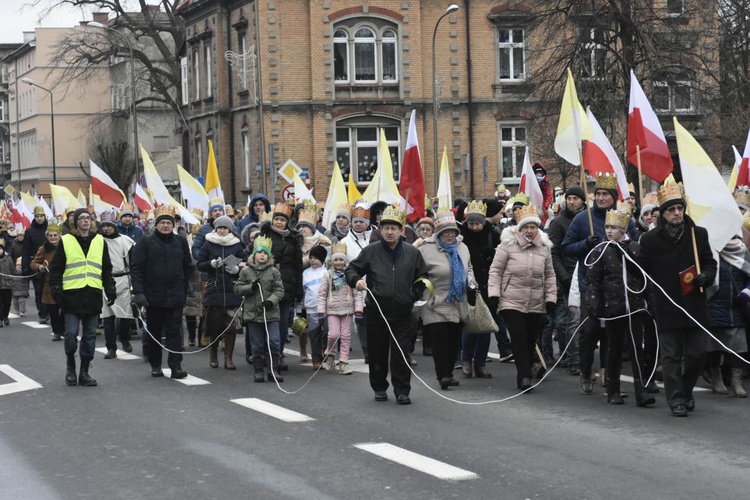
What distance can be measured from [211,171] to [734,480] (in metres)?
21.3

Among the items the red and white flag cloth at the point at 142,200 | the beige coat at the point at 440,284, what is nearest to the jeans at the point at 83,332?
the beige coat at the point at 440,284

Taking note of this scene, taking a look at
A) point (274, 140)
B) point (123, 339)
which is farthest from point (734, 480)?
point (274, 140)

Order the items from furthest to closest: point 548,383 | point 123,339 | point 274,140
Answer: point 274,140
point 123,339
point 548,383

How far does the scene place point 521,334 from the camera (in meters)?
13.3

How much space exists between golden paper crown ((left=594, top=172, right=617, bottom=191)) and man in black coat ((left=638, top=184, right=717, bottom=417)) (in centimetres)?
204

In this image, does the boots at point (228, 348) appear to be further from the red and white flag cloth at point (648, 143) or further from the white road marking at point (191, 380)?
the red and white flag cloth at point (648, 143)

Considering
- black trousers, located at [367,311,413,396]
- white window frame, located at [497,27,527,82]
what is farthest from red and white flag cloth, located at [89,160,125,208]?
white window frame, located at [497,27,527,82]

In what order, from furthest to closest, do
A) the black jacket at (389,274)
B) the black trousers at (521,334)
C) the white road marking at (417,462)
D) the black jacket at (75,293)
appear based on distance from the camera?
1. the black jacket at (75,293)
2. the black trousers at (521,334)
3. the black jacket at (389,274)
4. the white road marking at (417,462)

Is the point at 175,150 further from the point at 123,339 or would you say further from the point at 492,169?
the point at 123,339

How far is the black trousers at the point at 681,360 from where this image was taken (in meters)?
11.5

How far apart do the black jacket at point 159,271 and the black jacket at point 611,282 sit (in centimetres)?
477

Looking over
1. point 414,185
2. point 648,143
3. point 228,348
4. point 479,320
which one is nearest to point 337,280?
point 228,348

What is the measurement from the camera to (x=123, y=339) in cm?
1861

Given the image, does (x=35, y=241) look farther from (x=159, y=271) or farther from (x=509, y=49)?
(x=509, y=49)
